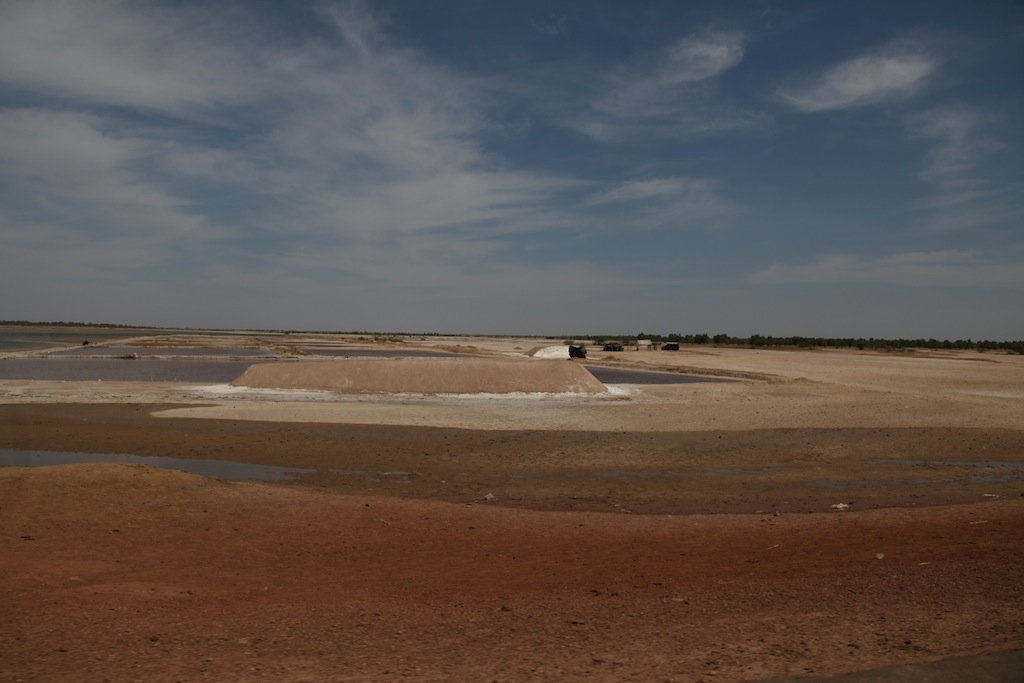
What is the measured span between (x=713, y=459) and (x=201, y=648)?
478 inches

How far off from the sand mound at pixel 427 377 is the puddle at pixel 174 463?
44.4 feet

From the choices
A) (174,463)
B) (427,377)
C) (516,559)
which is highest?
(427,377)

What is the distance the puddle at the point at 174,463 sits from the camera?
13797mm

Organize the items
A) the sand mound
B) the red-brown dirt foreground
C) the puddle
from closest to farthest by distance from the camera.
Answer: the red-brown dirt foreground → the puddle → the sand mound

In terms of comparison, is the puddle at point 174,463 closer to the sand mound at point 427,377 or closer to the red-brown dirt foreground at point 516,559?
the red-brown dirt foreground at point 516,559

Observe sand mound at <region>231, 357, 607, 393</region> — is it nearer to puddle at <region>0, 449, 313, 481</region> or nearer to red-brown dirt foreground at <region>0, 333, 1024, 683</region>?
red-brown dirt foreground at <region>0, 333, 1024, 683</region>

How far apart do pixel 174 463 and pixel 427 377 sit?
50.6 feet

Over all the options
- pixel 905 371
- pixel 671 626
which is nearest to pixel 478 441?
pixel 671 626

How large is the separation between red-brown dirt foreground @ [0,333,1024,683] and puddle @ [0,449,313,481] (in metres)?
0.50

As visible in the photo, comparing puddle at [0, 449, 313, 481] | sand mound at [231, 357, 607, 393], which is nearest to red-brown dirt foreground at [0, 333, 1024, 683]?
puddle at [0, 449, 313, 481]

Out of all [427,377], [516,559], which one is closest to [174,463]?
[516,559]

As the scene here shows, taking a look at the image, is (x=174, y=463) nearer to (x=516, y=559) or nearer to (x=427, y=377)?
(x=516, y=559)

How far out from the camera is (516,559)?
832 cm

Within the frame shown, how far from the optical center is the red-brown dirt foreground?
5414 mm
